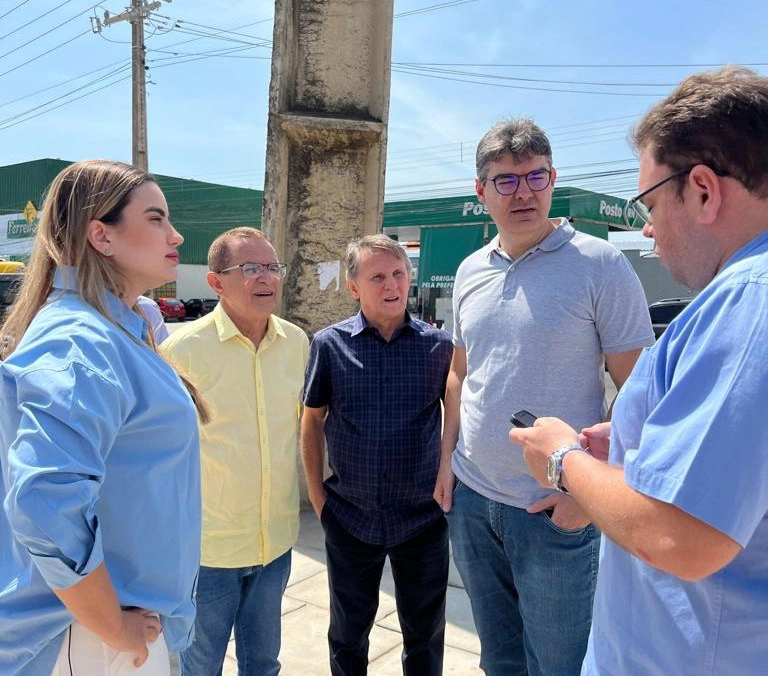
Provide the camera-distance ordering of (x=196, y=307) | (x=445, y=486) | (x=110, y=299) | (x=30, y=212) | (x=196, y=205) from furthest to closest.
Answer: (x=196, y=205) → (x=196, y=307) → (x=30, y=212) → (x=445, y=486) → (x=110, y=299)

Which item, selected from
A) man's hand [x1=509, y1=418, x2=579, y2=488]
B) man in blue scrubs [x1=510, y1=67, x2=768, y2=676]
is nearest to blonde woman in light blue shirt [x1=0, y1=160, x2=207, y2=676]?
man's hand [x1=509, y1=418, x2=579, y2=488]

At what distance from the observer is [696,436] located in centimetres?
106

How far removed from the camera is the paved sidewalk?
344 cm

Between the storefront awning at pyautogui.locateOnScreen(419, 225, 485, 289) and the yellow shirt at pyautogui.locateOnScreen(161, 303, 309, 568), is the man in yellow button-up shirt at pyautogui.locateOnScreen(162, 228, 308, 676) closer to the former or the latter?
the yellow shirt at pyautogui.locateOnScreen(161, 303, 309, 568)

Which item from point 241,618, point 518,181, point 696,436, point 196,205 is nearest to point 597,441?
point 696,436

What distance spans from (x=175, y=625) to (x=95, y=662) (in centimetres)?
22

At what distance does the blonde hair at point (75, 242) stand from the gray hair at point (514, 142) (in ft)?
4.27

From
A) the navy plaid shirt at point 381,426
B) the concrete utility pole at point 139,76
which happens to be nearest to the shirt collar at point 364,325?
the navy plaid shirt at point 381,426

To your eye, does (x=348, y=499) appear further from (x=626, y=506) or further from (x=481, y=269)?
(x=626, y=506)

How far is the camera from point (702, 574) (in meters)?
1.11

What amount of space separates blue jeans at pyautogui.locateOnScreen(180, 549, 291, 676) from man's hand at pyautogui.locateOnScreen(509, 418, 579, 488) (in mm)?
1602

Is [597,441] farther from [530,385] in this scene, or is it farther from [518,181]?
[518,181]

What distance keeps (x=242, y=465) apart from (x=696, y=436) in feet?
6.70

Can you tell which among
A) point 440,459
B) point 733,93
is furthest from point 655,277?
point 733,93
